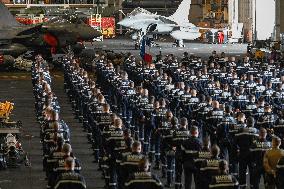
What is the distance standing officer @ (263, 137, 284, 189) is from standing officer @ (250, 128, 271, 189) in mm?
1127

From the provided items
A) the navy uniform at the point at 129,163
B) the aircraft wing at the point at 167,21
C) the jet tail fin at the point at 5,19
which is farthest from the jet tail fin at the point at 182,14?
the navy uniform at the point at 129,163

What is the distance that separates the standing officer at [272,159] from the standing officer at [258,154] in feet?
3.70

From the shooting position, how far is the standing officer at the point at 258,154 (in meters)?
27.0

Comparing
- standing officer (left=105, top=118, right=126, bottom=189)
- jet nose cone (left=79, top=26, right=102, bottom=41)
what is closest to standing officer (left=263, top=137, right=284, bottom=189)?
standing officer (left=105, top=118, right=126, bottom=189)

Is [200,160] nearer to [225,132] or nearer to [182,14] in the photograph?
[225,132]

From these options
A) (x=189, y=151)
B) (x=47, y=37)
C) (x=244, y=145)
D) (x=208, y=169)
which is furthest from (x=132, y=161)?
(x=47, y=37)

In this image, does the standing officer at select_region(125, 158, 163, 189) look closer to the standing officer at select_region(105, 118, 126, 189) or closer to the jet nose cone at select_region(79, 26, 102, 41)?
the standing officer at select_region(105, 118, 126, 189)

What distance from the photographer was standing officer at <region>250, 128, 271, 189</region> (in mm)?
27016

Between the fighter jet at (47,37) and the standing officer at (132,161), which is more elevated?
the fighter jet at (47,37)

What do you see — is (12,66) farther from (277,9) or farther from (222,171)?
(222,171)

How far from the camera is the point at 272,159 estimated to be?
25531mm

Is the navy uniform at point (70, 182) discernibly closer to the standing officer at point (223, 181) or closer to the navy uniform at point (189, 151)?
the standing officer at point (223, 181)

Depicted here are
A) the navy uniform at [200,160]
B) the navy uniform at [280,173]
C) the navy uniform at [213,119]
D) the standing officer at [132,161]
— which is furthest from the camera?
the navy uniform at [213,119]

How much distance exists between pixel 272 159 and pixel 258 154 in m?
1.65
